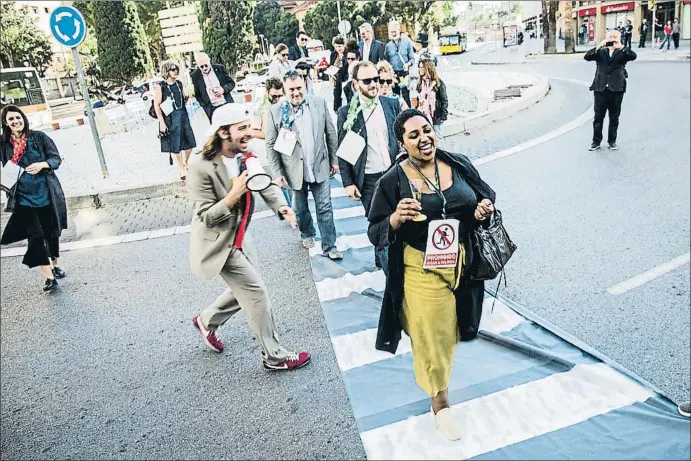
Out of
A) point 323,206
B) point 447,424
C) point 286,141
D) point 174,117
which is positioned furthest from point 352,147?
point 174,117

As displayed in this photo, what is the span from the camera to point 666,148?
2170mm

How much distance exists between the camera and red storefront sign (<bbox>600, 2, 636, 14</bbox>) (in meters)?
1.59

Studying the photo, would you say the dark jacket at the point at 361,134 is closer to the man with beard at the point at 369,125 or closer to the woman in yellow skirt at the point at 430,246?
the man with beard at the point at 369,125

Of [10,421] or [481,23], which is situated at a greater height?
[481,23]

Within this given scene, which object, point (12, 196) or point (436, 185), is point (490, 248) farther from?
point (12, 196)

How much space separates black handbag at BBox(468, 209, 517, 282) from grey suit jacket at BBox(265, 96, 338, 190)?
2368 mm

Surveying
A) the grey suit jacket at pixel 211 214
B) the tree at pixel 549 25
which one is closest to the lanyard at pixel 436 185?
the tree at pixel 549 25

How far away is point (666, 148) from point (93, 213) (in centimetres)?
624

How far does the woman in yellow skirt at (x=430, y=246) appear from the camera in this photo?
1.90 m

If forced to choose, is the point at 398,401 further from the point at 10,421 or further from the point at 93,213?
the point at 93,213

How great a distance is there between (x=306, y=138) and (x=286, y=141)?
158mm

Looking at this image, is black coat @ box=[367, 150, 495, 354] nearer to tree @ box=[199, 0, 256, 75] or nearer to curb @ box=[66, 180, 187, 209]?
tree @ box=[199, 0, 256, 75]

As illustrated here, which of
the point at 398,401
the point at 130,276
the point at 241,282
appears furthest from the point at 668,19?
the point at 130,276

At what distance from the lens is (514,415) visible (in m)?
2.26
